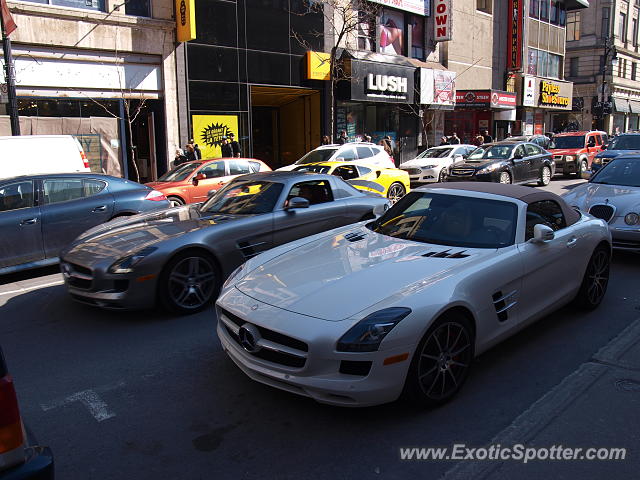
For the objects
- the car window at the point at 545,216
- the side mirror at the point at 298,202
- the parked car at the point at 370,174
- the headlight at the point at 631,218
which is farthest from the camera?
the parked car at the point at 370,174

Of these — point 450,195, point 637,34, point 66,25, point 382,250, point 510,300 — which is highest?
point 637,34

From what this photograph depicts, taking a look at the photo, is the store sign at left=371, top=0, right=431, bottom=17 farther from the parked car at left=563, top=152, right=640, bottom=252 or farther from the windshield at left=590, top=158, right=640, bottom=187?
the parked car at left=563, top=152, right=640, bottom=252

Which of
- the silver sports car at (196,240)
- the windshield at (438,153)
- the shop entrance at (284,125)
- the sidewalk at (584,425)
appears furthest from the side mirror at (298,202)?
the shop entrance at (284,125)

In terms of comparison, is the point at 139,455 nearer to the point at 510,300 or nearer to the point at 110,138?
the point at 510,300

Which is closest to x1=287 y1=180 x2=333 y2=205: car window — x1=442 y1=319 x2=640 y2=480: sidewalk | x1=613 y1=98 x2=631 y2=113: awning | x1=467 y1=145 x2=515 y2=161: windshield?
x1=442 y1=319 x2=640 y2=480: sidewalk

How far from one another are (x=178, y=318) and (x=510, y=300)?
3.34m

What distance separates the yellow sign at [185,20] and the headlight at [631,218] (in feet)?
46.7

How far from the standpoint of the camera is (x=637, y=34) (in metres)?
63.3

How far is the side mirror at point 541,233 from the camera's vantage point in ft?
15.4

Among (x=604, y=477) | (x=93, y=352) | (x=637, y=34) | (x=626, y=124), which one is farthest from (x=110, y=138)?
(x=637, y=34)

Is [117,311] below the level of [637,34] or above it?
below

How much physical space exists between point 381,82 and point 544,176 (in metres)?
8.83

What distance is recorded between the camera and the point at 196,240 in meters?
5.96

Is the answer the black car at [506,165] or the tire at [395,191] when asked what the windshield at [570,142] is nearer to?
the black car at [506,165]
